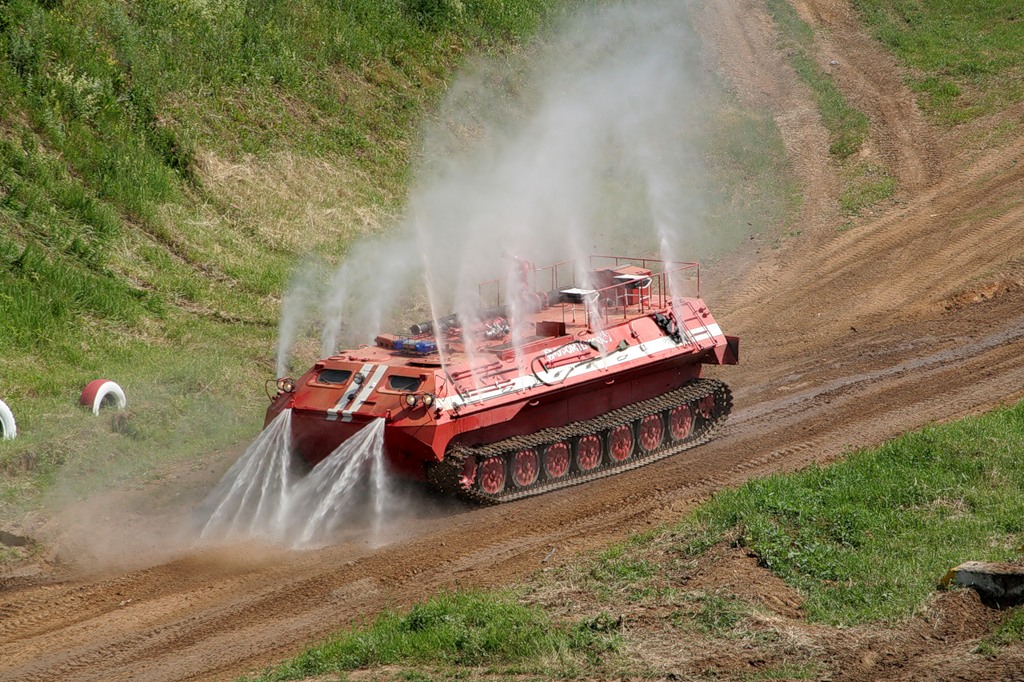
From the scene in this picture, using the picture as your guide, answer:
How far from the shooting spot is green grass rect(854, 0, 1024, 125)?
34.8 metres

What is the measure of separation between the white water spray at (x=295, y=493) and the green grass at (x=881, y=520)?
13.0 feet

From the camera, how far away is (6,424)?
17.2 m

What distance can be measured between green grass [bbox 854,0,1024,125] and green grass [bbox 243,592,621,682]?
1041 inches

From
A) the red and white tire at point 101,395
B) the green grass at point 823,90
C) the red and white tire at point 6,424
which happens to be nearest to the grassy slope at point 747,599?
the red and white tire at point 6,424

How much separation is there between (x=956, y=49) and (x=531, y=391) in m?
26.3

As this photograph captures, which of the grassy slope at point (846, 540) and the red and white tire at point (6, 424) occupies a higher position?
the red and white tire at point (6, 424)

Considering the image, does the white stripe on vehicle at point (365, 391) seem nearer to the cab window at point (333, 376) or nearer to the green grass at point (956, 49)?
the cab window at point (333, 376)

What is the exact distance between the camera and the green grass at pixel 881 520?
11.9 m

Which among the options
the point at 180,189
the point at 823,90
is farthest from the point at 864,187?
the point at 180,189

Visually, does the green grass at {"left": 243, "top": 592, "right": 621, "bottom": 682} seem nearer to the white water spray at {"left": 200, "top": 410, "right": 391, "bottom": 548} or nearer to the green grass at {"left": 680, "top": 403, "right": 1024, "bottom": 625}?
the green grass at {"left": 680, "top": 403, "right": 1024, "bottom": 625}

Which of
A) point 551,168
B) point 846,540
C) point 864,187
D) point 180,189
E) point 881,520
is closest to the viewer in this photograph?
point 846,540

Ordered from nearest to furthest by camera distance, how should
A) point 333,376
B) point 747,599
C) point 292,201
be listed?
point 747,599 < point 333,376 < point 292,201

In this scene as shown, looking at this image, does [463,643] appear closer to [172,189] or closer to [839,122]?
[172,189]

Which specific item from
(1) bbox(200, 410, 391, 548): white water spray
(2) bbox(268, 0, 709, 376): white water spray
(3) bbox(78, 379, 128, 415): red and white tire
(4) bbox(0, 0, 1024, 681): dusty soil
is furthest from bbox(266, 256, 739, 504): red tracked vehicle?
(3) bbox(78, 379, 128, 415): red and white tire
